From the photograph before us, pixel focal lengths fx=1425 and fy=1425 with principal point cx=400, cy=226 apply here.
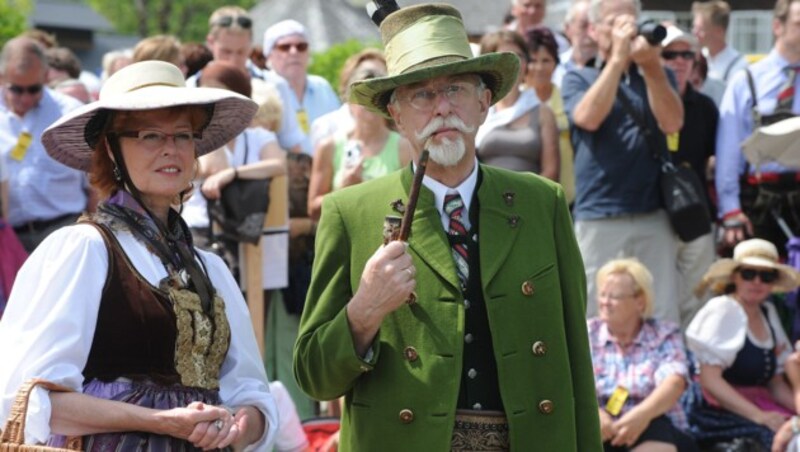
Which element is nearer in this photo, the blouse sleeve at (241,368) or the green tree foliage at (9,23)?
the blouse sleeve at (241,368)

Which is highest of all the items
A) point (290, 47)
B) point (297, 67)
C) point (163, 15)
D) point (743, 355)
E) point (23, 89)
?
point (163, 15)

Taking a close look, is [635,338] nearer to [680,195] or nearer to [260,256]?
[680,195]

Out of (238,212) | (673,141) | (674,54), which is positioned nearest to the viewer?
(238,212)

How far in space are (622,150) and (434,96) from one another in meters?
3.82

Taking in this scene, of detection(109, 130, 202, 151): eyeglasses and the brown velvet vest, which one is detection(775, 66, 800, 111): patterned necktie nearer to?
detection(109, 130, 202, 151): eyeglasses

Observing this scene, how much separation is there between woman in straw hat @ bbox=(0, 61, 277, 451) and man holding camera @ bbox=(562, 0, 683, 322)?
12.7ft

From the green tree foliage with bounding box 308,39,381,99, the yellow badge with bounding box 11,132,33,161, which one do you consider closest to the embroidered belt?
the yellow badge with bounding box 11,132,33,161

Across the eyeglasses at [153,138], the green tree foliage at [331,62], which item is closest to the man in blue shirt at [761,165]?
the eyeglasses at [153,138]

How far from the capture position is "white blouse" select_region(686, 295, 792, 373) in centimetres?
799

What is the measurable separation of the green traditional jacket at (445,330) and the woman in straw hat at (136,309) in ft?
0.96

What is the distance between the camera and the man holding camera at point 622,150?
7.97 m

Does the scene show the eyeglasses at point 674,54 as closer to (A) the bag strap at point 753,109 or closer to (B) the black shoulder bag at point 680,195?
(A) the bag strap at point 753,109

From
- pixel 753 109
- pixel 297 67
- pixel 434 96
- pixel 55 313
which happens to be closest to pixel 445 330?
pixel 434 96

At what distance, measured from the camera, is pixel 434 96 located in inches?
175
